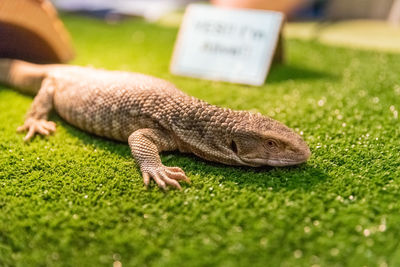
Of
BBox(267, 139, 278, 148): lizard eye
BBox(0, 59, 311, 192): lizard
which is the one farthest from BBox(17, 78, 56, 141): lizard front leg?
BBox(267, 139, 278, 148): lizard eye

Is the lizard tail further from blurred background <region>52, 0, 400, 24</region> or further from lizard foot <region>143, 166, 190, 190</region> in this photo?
blurred background <region>52, 0, 400, 24</region>

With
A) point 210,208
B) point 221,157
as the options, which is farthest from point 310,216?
point 221,157

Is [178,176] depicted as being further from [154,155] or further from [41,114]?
[41,114]

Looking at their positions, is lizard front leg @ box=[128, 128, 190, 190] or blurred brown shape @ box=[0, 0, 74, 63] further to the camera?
blurred brown shape @ box=[0, 0, 74, 63]

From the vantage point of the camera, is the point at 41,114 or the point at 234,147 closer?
the point at 234,147

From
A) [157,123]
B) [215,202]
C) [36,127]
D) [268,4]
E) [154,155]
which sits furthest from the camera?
[268,4]

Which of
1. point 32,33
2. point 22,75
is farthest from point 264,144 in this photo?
point 32,33

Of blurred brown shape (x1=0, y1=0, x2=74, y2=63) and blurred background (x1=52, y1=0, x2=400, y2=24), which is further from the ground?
blurred background (x1=52, y1=0, x2=400, y2=24)
